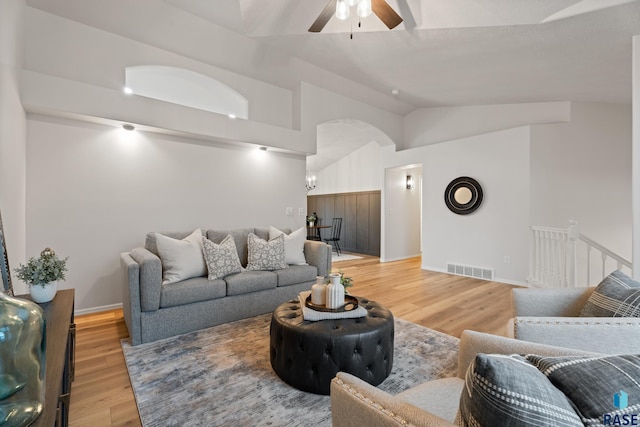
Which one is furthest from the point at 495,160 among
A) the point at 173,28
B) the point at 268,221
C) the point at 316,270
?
the point at 173,28

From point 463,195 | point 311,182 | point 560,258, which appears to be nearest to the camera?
point 560,258

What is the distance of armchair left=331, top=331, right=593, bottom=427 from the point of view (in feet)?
2.34

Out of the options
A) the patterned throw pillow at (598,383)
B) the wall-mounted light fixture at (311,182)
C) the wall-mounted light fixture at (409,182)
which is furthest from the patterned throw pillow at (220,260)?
the wall-mounted light fixture at (311,182)

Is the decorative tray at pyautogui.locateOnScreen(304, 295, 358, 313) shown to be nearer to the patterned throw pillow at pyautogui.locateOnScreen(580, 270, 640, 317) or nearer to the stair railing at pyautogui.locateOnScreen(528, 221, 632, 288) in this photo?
the patterned throw pillow at pyautogui.locateOnScreen(580, 270, 640, 317)

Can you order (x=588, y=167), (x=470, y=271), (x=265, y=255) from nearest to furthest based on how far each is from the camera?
(x=265, y=255) < (x=588, y=167) < (x=470, y=271)

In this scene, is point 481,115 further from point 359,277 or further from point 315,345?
point 315,345

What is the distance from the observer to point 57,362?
1.14m

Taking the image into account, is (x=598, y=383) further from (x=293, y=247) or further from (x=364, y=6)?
(x=293, y=247)

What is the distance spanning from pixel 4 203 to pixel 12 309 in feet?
7.14

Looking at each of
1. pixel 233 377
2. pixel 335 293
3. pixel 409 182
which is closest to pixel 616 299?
pixel 335 293

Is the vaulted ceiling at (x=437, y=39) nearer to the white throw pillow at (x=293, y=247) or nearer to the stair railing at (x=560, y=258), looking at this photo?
the stair railing at (x=560, y=258)

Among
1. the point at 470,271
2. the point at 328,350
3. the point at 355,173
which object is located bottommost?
the point at 470,271

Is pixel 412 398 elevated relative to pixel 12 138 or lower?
lower

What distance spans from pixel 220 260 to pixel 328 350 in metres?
1.75
